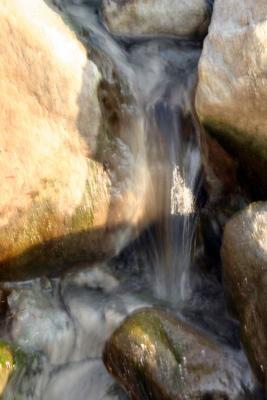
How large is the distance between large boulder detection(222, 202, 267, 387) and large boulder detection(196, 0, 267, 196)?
0.47m

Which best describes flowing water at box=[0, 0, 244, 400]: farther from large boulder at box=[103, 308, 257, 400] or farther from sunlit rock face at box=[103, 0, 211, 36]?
large boulder at box=[103, 308, 257, 400]

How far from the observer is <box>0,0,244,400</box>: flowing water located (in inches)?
160

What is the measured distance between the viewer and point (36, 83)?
387 centimetres

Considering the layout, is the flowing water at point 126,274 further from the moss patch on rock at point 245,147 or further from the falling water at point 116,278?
the moss patch on rock at point 245,147

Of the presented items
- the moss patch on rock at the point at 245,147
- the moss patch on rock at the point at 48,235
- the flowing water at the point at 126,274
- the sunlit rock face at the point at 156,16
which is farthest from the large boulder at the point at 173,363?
the sunlit rock face at the point at 156,16

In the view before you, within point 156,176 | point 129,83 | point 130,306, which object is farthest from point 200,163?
point 130,306

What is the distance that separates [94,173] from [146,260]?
0.86 metres

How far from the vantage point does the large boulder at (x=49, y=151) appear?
3812 mm

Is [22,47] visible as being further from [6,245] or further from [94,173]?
[6,245]

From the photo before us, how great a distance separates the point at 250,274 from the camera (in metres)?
3.38

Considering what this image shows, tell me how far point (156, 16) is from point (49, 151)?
1.92 m

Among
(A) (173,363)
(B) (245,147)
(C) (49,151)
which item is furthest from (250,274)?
(C) (49,151)

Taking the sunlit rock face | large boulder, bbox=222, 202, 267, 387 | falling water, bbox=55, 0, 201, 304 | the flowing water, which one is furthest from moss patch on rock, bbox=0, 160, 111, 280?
the sunlit rock face

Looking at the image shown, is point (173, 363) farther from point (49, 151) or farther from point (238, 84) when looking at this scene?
point (238, 84)
